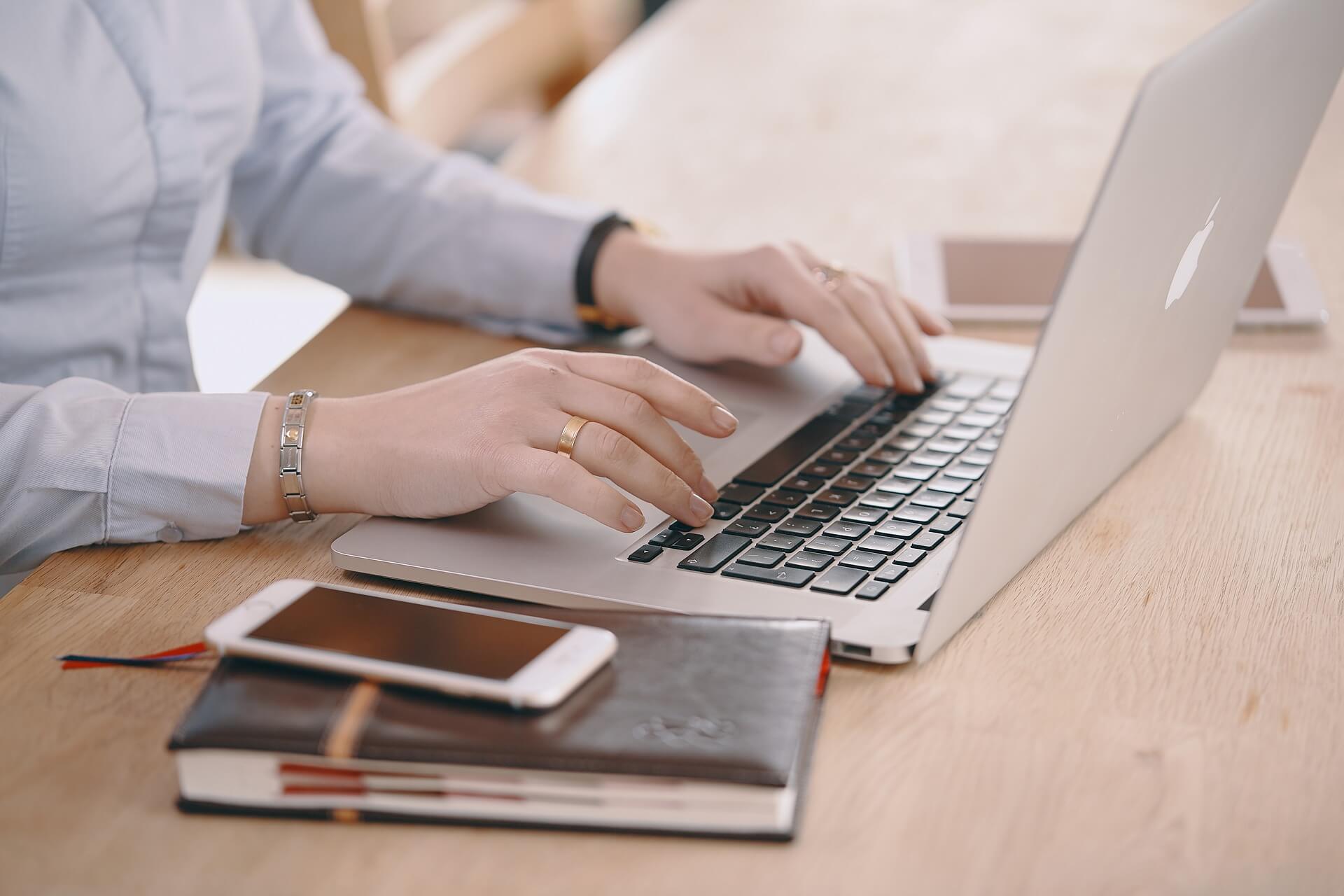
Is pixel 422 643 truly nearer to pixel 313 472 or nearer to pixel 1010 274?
pixel 313 472

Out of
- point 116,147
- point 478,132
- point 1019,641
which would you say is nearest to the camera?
point 1019,641

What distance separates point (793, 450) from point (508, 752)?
345 mm

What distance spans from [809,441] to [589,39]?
137cm

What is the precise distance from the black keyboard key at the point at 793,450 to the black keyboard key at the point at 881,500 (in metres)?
0.05

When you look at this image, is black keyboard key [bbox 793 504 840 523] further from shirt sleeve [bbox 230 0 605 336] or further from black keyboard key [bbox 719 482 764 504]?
shirt sleeve [bbox 230 0 605 336]

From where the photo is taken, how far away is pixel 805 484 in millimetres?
695

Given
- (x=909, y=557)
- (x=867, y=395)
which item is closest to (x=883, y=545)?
(x=909, y=557)

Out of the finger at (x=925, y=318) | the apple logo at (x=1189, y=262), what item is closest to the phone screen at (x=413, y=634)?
the apple logo at (x=1189, y=262)

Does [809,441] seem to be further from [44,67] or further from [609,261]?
[44,67]

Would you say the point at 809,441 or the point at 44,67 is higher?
the point at 44,67

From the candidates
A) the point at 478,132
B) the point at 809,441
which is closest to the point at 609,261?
the point at 809,441

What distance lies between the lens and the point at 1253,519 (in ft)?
2.26

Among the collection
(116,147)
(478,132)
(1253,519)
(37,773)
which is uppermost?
(116,147)

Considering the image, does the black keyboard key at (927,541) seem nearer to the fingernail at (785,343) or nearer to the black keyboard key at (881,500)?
the black keyboard key at (881,500)
